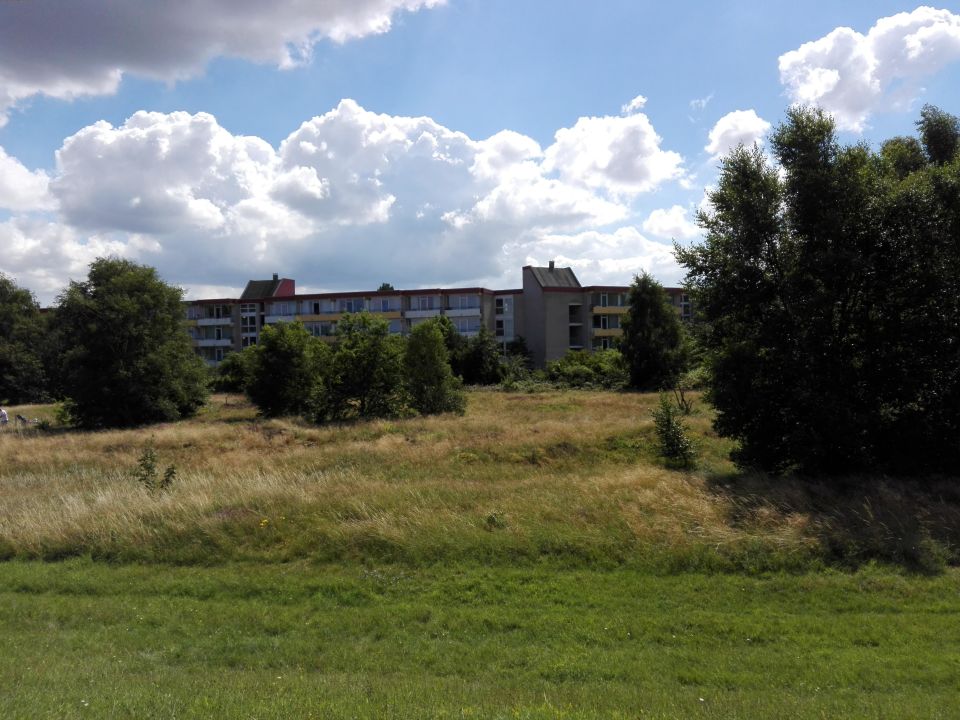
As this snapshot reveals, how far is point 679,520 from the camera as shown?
32.4ft

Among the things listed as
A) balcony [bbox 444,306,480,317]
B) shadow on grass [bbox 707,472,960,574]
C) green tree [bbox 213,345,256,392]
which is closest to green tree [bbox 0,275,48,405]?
green tree [bbox 213,345,256,392]

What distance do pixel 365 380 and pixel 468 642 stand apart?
30461 mm

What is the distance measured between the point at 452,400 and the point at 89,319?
21.8 m

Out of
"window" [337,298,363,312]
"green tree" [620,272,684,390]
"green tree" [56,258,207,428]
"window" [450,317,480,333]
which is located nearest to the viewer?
"green tree" [56,258,207,428]

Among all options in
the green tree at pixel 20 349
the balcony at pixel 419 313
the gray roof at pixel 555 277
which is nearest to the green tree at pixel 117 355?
the green tree at pixel 20 349

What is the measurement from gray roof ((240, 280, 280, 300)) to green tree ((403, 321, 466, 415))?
67.0 m

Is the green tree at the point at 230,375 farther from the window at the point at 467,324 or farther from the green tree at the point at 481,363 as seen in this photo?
the window at the point at 467,324

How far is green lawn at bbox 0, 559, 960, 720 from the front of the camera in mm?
4859

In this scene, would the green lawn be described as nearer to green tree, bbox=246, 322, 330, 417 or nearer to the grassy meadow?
the grassy meadow

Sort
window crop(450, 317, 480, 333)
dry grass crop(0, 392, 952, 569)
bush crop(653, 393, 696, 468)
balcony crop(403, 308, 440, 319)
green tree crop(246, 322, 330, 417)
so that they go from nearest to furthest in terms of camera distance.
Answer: dry grass crop(0, 392, 952, 569) → bush crop(653, 393, 696, 468) → green tree crop(246, 322, 330, 417) → window crop(450, 317, 480, 333) → balcony crop(403, 308, 440, 319)

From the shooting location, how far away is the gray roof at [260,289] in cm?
9806

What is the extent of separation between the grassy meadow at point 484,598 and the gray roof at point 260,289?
287ft

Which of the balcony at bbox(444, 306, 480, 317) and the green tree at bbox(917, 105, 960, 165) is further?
the balcony at bbox(444, 306, 480, 317)

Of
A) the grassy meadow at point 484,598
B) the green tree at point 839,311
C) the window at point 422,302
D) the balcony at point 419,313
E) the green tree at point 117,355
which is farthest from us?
the window at point 422,302
